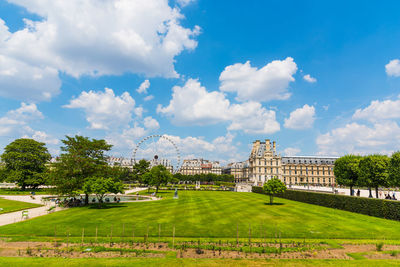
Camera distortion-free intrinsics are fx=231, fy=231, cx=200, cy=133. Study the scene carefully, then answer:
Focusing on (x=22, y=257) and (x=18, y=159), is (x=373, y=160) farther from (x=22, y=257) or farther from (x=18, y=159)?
(x=18, y=159)

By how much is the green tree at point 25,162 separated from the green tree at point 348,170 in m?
91.5

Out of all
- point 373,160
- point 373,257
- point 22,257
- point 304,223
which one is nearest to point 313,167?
point 373,160

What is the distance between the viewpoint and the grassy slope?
17062mm

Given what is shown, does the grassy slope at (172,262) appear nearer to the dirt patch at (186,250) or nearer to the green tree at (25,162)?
the dirt patch at (186,250)

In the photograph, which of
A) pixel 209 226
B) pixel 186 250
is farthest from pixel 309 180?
pixel 186 250

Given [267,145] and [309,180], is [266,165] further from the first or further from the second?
[309,180]

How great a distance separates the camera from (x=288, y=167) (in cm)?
17800

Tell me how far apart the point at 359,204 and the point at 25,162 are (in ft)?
315

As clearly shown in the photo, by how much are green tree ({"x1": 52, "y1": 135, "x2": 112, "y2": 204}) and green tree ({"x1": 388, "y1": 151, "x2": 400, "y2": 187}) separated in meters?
61.9

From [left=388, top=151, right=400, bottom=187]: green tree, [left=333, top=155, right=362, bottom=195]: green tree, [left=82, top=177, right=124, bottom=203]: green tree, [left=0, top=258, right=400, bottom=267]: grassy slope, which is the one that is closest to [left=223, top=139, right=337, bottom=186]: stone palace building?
[left=333, top=155, right=362, bottom=195]: green tree

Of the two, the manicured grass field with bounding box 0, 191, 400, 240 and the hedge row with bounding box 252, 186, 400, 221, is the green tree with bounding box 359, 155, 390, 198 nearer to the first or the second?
the hedge row with bounding box 252, 186, 400, 221

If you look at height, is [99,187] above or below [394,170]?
below

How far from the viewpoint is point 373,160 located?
55406 millimetres

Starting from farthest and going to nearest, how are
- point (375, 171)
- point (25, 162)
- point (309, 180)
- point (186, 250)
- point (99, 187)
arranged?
1. point (309, 180)
2. point (25, 162)
3. point (375, 171)
4. point (99, 187)
5. point (186, 250)
